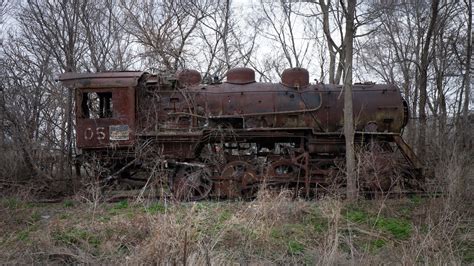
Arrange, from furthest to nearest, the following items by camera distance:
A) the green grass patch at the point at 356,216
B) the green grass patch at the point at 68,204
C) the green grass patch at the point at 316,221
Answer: the green grass patch at the point at 68,204 < the green grass patch at the point at 356,216 < the green grass patch at the point at 316,221

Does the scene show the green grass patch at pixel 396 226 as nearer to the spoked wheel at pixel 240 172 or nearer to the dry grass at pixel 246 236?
the dry grass at pixel 246 236

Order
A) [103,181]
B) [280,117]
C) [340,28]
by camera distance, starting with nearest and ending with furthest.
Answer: [103,181], [280,117], [340,28]

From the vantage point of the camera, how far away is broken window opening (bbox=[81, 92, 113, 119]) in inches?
491

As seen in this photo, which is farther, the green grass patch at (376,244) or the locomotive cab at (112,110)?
the locomotive cab at (112,110)

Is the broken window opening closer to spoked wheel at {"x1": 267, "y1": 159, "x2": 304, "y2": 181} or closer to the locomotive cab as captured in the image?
the locomotive cab

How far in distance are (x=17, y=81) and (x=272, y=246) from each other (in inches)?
503

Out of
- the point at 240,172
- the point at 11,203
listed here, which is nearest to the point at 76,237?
the point at 11,203

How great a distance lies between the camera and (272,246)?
22.3ft

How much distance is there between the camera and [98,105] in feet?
42.2

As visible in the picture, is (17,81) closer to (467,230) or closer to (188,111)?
(188,111)

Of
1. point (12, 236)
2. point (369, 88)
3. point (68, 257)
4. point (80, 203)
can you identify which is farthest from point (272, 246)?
point (369, 88)

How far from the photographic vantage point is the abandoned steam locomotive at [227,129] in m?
11.9

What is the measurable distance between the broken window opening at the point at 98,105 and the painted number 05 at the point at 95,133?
525 millimetres

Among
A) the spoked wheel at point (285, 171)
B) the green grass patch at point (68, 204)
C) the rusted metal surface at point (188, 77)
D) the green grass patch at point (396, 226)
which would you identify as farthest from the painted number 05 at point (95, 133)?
the green grass patch at point (396, 226)
